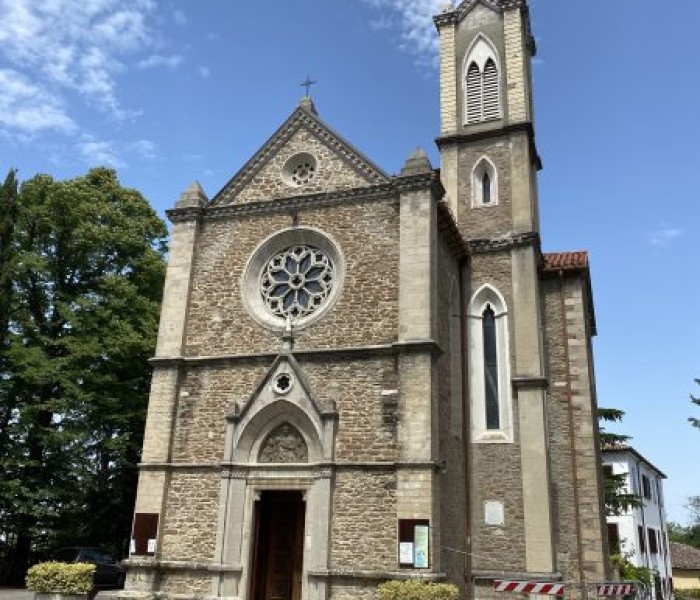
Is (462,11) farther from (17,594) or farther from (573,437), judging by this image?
(17,594)

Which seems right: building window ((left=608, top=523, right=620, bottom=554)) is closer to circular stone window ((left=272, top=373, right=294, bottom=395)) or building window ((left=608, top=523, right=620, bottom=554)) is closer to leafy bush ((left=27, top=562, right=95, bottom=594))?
circular stone window ((left=272, top=373, right=294, bottom=395))

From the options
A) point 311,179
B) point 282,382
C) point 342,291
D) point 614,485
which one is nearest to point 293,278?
point 342,291

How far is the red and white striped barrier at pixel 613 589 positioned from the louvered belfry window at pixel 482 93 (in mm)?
14812

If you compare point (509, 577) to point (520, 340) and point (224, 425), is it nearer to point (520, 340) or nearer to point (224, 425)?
point (520, 340)

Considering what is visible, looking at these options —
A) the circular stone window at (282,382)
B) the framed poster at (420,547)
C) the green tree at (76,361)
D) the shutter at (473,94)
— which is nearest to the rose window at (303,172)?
the circular stone window at (282,382)

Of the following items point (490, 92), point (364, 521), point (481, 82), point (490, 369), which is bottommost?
point (364, 521)

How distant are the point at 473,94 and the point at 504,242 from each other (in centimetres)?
635

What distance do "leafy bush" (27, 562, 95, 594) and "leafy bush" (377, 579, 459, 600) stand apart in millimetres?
7038

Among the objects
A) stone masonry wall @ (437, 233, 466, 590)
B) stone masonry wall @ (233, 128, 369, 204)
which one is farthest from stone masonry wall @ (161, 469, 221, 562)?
stone masonry wall @ (233, 128, 369, 204)

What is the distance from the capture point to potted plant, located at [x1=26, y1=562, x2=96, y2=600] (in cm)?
1528

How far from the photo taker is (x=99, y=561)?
2298 centimetres

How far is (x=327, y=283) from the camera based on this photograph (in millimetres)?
17891

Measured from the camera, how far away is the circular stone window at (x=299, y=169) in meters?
19.3

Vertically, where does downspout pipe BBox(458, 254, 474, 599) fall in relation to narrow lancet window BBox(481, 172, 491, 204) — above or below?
below
